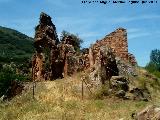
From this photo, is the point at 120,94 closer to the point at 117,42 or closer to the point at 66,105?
the point at 66,105

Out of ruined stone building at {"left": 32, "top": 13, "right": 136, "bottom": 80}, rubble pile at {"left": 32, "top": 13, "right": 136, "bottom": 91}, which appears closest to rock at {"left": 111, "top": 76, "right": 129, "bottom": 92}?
rubble pile at {"left": 32, "top": 13, "right": 136, "bottom": 91}

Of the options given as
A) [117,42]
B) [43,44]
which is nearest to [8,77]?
[43,44]

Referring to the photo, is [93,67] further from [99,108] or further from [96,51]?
[99,108]

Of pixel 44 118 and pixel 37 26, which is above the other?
pixel 37 26

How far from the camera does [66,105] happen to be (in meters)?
28.6

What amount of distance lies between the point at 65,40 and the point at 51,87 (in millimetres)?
10657

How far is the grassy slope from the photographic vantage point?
2569 cm

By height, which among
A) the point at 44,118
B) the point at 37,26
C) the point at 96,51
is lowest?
the point at 44,118

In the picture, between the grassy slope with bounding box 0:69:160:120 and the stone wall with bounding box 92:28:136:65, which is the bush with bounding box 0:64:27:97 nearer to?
the stone wall with bounding box 92:28:136:65

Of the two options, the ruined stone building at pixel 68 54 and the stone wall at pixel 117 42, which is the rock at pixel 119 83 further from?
the stone wall at pixel 117 42

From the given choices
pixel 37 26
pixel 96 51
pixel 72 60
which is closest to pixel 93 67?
pixel 96 51

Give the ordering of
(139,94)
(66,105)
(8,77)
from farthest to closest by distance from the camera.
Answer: (8,77), (139,94), (66,105)

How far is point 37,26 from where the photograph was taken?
49844 millimetres

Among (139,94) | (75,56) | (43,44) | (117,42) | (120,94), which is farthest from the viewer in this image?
(43,44)
